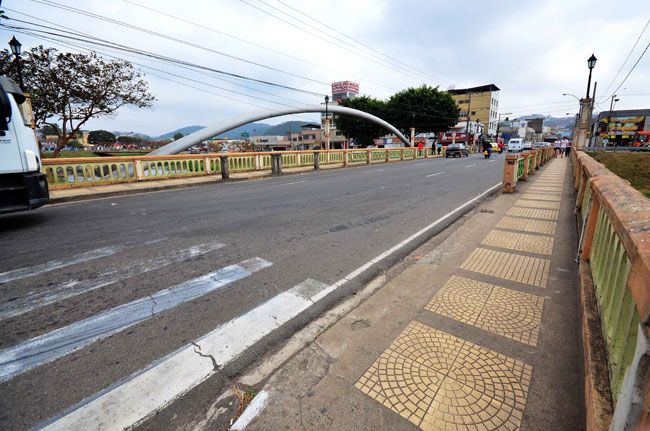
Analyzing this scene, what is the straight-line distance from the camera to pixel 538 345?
8.80ft

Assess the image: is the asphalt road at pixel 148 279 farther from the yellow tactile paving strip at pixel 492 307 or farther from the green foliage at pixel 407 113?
the green foliage at pixel 407 113

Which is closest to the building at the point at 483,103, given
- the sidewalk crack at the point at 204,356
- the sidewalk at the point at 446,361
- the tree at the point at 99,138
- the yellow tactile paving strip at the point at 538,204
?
the yellow tactile paving strip at the point at 538,204

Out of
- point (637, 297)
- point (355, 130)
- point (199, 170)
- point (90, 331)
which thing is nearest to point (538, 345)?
point (637, 297)

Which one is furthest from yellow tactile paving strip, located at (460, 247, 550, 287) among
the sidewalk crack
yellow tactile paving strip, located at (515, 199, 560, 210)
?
yellow tactile paving strip, located at (515, 199, 560, 210)

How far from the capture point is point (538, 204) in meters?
8.55

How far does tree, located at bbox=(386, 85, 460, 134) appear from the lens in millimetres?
53438

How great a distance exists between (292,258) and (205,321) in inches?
70.4

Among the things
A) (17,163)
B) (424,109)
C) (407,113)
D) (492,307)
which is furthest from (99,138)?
(492,307)

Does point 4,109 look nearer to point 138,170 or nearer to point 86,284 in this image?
point 86,284

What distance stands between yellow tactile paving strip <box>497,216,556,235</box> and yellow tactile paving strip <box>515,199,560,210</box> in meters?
1.77

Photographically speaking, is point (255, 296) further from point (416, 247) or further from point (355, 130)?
point (355, 130)

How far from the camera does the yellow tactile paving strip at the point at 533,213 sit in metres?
7.18

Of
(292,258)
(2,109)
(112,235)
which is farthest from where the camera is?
(112,235)

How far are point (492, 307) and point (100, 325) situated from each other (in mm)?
3928
